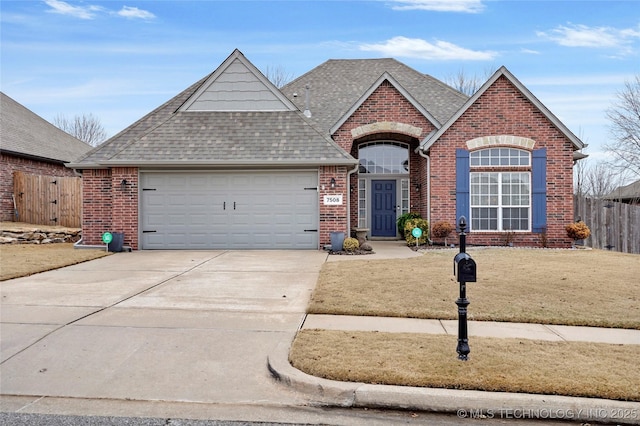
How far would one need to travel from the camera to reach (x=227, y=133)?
15289 mm

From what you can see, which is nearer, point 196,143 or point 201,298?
point 201,298

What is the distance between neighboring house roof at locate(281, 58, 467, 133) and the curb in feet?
44.9

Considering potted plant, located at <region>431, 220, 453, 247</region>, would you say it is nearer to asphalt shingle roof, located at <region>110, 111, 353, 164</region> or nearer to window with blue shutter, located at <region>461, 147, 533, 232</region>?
window with blue shutter, located at <region>461, 147, 533, 232</region>

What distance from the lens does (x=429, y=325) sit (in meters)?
6.34

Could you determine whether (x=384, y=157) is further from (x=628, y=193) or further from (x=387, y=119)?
(x=628, y=193)

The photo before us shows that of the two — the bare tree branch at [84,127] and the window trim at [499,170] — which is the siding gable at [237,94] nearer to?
the window trim at [499,170]

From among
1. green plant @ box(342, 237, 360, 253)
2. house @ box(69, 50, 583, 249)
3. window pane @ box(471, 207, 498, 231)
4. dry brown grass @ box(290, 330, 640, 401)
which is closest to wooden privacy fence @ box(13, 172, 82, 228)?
house @ box(69, 50, 583, 249)

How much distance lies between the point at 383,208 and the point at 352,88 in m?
5.86

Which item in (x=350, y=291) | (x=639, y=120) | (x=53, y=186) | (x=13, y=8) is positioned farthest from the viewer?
(x=639, y=120)

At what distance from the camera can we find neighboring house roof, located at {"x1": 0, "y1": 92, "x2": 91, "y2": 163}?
2148 cm

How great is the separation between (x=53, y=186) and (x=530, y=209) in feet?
63.7

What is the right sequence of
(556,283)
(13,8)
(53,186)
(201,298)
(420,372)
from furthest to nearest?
(53,186) → (13,8) → (556,283) → (201,298) → (420,372)

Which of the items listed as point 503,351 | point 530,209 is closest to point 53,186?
point 530,209

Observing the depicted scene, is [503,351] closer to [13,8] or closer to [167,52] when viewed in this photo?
[13,8]
